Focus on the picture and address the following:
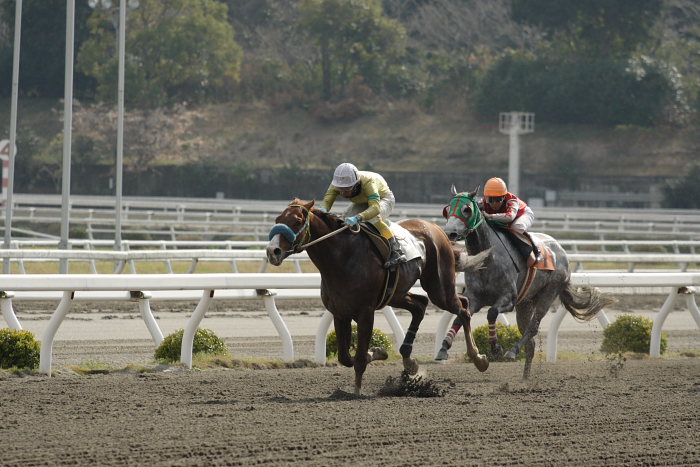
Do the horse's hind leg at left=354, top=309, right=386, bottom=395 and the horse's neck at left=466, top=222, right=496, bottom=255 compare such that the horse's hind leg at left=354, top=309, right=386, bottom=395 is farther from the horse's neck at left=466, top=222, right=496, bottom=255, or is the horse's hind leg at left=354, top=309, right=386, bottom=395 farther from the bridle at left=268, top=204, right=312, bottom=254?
the horse's neck at left=466, top=222, right=496, bottom=255

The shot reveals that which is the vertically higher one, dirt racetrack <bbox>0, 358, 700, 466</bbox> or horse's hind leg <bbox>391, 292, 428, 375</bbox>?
horse's hind leg <bbox>391, 292, 428, 375</bbox>

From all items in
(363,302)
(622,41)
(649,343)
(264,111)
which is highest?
(622,41)

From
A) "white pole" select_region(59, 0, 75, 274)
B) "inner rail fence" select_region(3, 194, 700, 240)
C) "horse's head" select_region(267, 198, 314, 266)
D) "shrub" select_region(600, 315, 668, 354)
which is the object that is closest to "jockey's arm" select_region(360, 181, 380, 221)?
"horse's head" select_region(267, 198, 314, 266)

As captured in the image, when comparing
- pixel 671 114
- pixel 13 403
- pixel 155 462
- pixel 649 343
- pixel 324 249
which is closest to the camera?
pixel 155 462

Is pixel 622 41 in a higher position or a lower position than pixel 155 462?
higher

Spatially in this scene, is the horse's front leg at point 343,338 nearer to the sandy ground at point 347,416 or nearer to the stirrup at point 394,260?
the sandy ground at point 347,416

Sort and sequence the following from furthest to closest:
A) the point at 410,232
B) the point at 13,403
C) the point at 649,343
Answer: the point at 649,343, the point at 410,232, the point at 13,403

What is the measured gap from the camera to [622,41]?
49.0 metres

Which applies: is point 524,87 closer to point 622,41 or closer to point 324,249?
point 622,41

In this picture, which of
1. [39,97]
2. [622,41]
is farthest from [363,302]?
[39,97]

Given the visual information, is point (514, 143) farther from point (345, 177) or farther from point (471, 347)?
point (345, 177)

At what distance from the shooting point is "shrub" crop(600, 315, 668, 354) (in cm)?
1121

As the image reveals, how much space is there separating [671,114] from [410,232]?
4022 cm

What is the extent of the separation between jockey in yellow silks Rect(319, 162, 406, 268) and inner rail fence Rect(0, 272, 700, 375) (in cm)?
155
